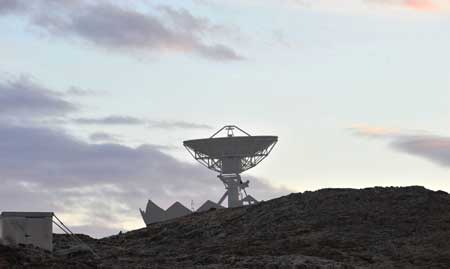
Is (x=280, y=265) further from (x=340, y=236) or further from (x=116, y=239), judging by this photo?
(x=116, y=239)

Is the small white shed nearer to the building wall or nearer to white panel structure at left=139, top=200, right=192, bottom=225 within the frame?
the building wall

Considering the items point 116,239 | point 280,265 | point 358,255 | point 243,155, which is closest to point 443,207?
Answer: point 358,255

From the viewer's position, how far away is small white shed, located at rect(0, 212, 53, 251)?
62500mm

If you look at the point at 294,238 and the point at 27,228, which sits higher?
the point at 27,228

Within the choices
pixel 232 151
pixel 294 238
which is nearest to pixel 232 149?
pixel 232 151

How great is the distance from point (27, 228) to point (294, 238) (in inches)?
748

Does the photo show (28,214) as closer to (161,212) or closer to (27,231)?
(27,231)

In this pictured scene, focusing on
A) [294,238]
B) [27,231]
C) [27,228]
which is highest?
[27,228]

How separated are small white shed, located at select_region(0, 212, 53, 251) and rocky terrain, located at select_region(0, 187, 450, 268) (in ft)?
3.47

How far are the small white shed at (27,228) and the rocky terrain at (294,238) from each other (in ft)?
3.47

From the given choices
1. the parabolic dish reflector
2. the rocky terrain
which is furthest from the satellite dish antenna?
the rocky terrain

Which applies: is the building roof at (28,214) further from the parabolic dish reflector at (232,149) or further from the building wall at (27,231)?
the parabolic dish reflector at (232,149)

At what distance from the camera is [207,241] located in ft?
241

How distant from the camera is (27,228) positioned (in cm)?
6328
